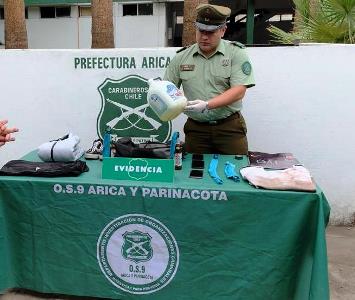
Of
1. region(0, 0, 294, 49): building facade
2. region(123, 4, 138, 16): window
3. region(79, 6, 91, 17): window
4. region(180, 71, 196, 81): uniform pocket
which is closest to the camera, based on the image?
region(180, 71, 196, 81): uniform pocket

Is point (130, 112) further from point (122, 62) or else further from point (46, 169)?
point (46, 169)

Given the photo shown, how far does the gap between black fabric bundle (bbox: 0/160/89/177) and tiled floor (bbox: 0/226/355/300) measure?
71cm

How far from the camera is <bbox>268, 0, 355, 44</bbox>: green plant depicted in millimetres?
3596

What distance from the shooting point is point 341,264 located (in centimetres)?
272

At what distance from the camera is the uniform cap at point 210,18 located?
94.1 inches

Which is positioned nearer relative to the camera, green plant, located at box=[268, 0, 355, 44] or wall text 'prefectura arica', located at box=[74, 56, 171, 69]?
wall text 'prefectura arica', located at box=[74, 56, 171, 69]

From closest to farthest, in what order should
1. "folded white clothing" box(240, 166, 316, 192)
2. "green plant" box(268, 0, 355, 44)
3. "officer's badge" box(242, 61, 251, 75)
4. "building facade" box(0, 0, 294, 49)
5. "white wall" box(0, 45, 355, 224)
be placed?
"folded white clothing" box(240, 166, 316, 192) < "officer's badge" box(242, 61, 251, 75) < "white wall" box(0, 45, 355, 224) < "green plant" box(268, 0, 355, 44) < "building facade" box(0, 0, 294, 49)

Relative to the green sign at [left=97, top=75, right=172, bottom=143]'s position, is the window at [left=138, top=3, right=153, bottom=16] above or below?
above

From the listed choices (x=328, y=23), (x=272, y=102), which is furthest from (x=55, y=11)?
(x=272, y=102)

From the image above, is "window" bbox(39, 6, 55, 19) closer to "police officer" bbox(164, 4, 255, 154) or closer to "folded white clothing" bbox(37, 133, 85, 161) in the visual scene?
"police officer" bbox(164, 4, 255, 154)

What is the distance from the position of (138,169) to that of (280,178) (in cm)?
70

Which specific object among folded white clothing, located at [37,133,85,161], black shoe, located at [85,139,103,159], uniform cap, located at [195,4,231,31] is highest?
uniform cap, located at [195,4,231,31]


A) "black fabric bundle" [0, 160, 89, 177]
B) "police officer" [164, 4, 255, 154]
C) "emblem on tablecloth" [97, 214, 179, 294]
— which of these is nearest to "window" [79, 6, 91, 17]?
"police officer" [164, 4, 255, 154]

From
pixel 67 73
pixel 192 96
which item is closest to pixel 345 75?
pixel 192 96
